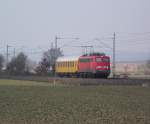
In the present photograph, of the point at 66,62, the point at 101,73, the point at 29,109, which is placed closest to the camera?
the point at 29,109

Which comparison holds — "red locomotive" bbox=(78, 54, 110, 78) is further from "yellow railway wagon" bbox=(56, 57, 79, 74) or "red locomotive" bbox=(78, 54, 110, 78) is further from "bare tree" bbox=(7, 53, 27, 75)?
"bare tree" bbox=(7, 53, 27, 75)

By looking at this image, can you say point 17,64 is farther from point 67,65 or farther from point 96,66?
point 96,66

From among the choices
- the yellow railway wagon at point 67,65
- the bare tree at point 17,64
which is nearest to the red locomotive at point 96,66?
the yellow railway wagon at point 67,65

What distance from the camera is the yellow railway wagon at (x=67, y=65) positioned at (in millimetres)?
67562

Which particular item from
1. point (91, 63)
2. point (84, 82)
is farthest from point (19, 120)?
point (91, 63)

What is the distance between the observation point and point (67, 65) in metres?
70.3

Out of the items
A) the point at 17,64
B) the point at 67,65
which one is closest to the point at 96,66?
the point at 67,65

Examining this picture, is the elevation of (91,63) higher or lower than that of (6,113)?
higher

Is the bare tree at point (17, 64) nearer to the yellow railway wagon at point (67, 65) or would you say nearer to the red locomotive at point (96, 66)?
the yellow railway wagon at point (67, 65)

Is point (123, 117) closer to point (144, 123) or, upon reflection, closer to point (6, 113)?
point (144, 123)

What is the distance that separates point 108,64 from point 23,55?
5610 cm

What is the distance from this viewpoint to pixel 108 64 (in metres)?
63.3

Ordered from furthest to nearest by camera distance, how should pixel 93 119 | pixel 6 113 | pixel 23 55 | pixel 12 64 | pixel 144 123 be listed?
pixel 23 55 < pixel 12 64 < pixel 6 113 < pixel 93 119 < pixel 144 123

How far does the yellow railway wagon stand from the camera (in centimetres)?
6756
